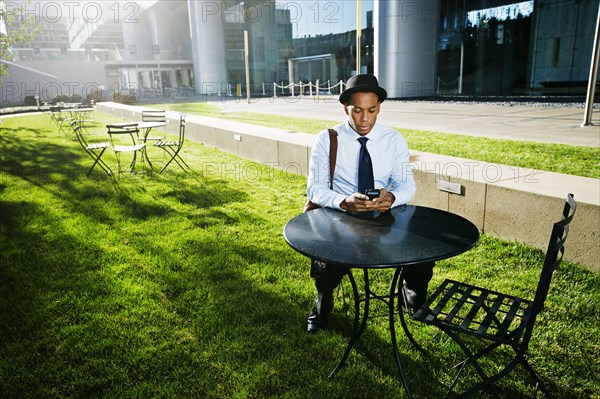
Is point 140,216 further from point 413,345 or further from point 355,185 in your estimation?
point 413,345

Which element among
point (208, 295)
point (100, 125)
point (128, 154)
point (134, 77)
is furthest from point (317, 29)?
point (134, 77)

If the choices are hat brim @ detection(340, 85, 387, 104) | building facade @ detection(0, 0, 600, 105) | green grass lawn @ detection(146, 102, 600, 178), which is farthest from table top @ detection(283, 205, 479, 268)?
building facade @ detection(0, 0, 600, 105)

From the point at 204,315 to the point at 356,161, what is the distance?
1666 millimetres

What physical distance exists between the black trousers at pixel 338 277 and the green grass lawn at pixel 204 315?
330 millimetres

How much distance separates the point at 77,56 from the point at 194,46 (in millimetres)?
15136

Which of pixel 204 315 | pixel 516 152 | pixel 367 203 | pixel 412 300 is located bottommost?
pixel 204 315

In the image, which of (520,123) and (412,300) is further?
(520,123)

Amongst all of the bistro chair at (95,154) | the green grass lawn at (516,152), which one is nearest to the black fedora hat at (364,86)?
the green grass lawn at (516,152)

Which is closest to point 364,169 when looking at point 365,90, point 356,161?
point 356,161

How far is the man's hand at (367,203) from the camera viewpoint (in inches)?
106

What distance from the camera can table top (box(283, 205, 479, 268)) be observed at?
84.7 inches

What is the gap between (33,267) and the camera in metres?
4.30

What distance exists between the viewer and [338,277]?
9.79ft

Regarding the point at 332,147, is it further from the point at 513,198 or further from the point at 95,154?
the point at 95,154
